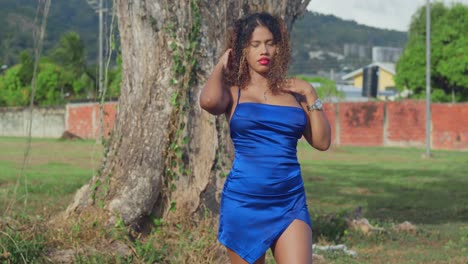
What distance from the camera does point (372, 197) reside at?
614 inches

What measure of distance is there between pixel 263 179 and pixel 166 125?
138 inches

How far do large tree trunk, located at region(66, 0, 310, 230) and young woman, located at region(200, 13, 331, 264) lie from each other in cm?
320

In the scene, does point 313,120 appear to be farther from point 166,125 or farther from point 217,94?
point 166,125

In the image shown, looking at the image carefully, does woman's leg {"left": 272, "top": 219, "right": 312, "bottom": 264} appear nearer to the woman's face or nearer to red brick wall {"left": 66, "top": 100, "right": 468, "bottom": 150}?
the woman's face

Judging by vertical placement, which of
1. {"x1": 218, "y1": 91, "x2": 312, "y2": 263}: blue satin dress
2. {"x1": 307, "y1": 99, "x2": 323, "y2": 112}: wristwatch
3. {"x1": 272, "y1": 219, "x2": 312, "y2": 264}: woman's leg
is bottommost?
{"x1": 272, "y1": 219, "x2": 312, "y2": 264}: woman's leg

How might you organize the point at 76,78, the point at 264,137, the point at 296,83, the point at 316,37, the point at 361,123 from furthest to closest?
the point at 316,37, the point at 76,78, the point at 361,123, the point at 296,83, the point at 264,137

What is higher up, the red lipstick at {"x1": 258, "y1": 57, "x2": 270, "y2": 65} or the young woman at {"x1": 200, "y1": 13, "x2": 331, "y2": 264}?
the red lipstick at {"x1": 258, "y1": 57, "x2": 270, "y2": 65}

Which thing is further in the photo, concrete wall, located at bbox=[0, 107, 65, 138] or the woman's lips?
concrete wall, located at bbox=[0, 107, 65, 138]

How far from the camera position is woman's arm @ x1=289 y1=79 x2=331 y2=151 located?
4.51 metres

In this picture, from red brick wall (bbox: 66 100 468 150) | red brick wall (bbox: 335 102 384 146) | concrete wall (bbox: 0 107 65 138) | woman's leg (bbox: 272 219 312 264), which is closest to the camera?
woman's leg (bbox: 272 219 312 264)

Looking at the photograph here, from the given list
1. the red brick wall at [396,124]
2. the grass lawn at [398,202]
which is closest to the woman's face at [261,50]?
the grass lawn at [398,202]

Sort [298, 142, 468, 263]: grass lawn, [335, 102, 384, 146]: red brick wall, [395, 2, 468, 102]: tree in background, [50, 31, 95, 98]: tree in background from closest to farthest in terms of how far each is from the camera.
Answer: [298, 142, 468, 263]: grass lawn < [335, 102, 384, 146]: red brick wall < [395, 2, 468, 102]: tree in background < [50, 31, 95, 98]: tree in background

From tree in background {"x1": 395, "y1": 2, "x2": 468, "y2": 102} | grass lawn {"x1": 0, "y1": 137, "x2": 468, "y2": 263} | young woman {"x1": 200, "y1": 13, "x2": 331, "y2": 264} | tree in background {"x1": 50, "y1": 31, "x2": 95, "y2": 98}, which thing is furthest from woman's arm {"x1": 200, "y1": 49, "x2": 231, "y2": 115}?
tree in background {"x1": 50, "y1": 31, "x2": 95, "y2": 98}

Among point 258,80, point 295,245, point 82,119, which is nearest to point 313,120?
point 258,80
